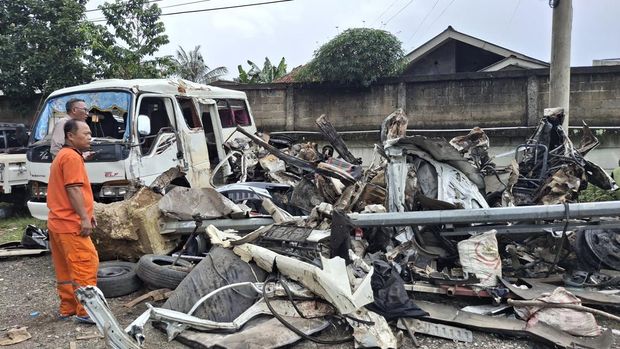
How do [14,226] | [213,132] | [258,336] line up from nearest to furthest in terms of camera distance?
[258,336]
[14,226]
[213,132]

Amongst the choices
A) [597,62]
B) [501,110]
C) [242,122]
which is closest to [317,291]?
[242,122]

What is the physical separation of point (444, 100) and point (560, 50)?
4060 mm

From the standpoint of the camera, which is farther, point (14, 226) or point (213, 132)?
point (213, 132)

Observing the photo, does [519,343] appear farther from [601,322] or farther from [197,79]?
[197,79]

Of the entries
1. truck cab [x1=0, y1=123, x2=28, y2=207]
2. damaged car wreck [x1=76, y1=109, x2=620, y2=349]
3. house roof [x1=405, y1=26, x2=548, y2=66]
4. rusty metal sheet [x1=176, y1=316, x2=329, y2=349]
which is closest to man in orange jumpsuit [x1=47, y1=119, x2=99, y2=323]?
damaged car wreck [x1=76, y1=109, x2=620, y2=349]

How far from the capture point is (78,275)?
3.81m

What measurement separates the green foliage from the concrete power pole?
5.77 feet

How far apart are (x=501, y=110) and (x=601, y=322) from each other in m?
8.80

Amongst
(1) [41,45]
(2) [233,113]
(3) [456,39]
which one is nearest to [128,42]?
(1) [41,45]

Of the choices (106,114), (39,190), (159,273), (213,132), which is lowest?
(159,273)

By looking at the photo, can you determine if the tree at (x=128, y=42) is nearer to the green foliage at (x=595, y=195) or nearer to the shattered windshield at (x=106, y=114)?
the shattered windshield at (x=106, y=114)

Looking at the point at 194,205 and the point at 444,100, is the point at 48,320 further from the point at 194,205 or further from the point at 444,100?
the point at 444,100

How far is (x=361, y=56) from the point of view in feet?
40.8

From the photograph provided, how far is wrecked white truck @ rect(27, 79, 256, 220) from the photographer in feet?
18.5
